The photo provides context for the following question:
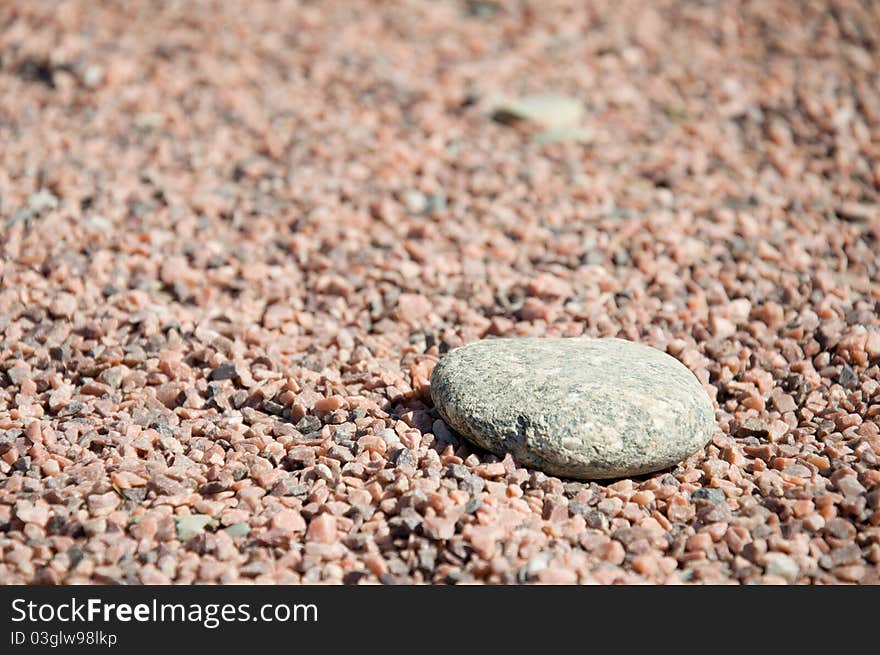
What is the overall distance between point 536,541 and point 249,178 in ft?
8.05

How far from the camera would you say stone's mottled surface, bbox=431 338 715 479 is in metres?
2.62

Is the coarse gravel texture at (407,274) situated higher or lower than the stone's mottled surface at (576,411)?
lower

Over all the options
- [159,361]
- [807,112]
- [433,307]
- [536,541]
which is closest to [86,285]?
[159,361]

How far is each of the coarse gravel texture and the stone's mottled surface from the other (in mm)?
80

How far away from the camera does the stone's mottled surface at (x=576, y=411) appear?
2.62m

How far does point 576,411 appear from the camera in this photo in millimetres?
2627

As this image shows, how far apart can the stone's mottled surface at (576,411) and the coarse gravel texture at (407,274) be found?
3.2 inches

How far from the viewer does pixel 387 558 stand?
241 centimetres

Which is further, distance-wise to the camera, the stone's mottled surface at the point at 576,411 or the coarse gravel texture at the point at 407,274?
the stone's mottled surface at the point at 576,411

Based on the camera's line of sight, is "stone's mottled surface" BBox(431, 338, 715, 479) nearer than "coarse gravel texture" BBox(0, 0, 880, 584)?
Answer: No

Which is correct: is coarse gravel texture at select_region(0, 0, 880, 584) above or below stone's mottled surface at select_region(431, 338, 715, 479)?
below

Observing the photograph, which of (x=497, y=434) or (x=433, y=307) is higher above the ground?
(x=497, y=434)

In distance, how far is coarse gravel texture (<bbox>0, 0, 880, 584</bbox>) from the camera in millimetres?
2482
